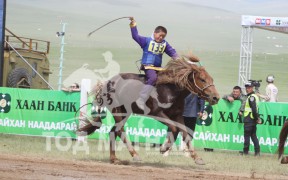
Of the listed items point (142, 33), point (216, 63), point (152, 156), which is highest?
point (142, 33)

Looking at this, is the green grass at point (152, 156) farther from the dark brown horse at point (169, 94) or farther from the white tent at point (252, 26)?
the white tent at point (252, 26)

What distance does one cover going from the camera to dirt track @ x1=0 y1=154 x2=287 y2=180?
11.0 m

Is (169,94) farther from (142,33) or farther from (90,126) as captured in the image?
(142,33)

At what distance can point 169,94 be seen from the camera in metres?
13.5

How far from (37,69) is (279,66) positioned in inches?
1773

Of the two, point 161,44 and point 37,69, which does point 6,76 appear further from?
point 161,44

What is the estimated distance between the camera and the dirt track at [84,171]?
36.1ft

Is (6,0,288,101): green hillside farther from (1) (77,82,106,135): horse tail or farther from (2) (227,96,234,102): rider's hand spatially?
(1) (77,82,106,135): horse tail

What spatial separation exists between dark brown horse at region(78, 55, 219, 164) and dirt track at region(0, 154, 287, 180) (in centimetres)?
84

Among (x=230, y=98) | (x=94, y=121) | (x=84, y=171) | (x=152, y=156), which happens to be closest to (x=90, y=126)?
(x=94, y=121)

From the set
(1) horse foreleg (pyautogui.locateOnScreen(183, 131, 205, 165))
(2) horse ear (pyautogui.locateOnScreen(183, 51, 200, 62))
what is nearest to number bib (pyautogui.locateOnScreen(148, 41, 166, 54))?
(2) horse ear (pyautogui.locateOnScreen(183, 51, 200, 62))

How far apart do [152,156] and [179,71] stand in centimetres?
268

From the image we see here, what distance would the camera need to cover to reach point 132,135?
60.7 ft

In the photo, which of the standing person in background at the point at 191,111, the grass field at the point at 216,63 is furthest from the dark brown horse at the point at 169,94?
the grass field at the point at 216,63
